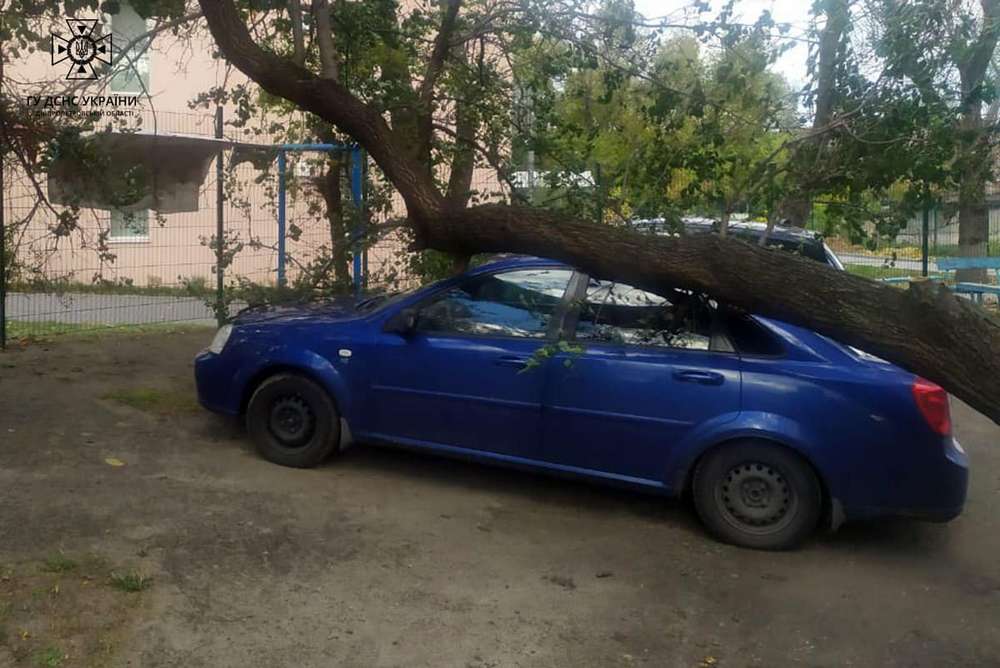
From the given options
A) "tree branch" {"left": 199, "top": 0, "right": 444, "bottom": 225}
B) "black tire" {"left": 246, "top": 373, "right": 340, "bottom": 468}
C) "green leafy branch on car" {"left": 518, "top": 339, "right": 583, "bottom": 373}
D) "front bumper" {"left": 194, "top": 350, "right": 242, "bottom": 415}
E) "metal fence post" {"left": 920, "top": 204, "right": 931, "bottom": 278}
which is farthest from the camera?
"metal fence post" {"left": 920, "top": 204, "right": 931, "bottom": 278}

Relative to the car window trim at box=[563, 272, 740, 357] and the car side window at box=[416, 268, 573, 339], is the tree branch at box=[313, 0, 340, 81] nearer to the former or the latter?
the car side window at box=[416, 268, 573, 339]

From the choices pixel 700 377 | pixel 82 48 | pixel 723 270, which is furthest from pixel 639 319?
pixel 82 48

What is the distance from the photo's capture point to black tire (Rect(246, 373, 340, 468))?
21.2 feet

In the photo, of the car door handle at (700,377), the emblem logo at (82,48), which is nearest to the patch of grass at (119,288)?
the emblem logo at (82,48)

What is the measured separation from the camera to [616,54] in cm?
828

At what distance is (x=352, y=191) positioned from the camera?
9664 millimetres

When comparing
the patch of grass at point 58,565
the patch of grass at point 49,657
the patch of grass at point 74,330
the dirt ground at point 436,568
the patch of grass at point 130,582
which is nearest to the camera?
the patch of grass at point 49,657

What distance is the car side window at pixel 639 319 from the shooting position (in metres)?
5.79

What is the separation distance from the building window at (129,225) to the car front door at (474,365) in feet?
14.7

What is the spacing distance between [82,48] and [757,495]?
9.48m

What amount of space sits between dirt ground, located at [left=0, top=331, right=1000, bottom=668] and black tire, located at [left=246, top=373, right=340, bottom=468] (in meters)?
0.13

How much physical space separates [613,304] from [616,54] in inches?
121

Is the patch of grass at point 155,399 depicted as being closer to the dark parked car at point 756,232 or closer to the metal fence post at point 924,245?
the dark parked car at point 756,232

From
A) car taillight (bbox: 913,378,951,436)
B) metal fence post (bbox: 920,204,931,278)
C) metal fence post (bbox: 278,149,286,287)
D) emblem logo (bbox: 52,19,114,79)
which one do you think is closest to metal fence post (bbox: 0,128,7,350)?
emblem logo (bbox: 52,19,114,79)
